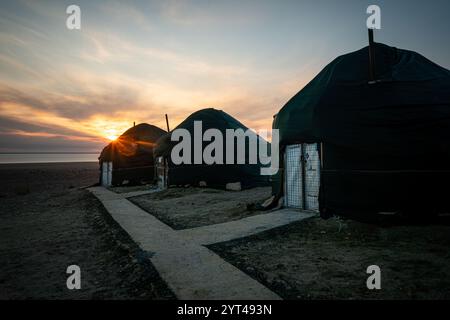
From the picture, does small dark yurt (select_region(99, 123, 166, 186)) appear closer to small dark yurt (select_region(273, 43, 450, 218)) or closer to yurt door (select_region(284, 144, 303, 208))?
yurt door (select_region(284, 144, 303, 208))

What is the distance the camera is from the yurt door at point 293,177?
30.6ft

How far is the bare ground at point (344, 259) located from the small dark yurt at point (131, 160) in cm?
1993

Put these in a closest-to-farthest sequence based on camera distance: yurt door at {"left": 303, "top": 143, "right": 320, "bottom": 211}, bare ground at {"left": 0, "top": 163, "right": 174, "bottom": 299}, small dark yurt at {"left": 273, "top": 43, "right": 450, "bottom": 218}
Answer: bare ground at {"left": 0, "top": 163, "right": 174, "bottom": 299}, small dark yurt at {"left": 273, "top": 43, "right": 450, "bottom": 218}, yurt door at {"left": 303, "top": 143, "right": 320, "bottom": 211}

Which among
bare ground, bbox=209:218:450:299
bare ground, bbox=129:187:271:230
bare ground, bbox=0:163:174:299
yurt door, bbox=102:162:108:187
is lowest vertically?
bare ground, bbox=0:163:174:299

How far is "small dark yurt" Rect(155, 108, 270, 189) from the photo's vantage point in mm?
17609

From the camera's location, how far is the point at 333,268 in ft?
14.8

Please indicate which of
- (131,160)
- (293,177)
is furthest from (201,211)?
(131,160)

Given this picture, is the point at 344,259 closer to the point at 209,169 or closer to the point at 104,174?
the point at 209,169

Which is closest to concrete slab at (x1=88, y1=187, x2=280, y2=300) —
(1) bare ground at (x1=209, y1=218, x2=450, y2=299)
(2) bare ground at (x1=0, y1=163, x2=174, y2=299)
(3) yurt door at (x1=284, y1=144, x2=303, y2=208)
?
(2) bare ground at (x1=0, y1=163, x2=174, y2=299)

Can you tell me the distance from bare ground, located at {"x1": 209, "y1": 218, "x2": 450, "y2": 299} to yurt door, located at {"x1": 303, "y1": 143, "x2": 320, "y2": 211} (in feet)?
4.53

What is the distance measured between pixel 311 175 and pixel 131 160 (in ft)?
65.6

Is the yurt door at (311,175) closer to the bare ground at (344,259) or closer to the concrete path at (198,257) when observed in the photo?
the concrete path at (198,257)

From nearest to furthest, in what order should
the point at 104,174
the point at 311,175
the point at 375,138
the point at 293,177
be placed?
the point at 375,138
the point at 311,175
the point at 293,177
the point at 104,174

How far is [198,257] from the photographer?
5090mm
